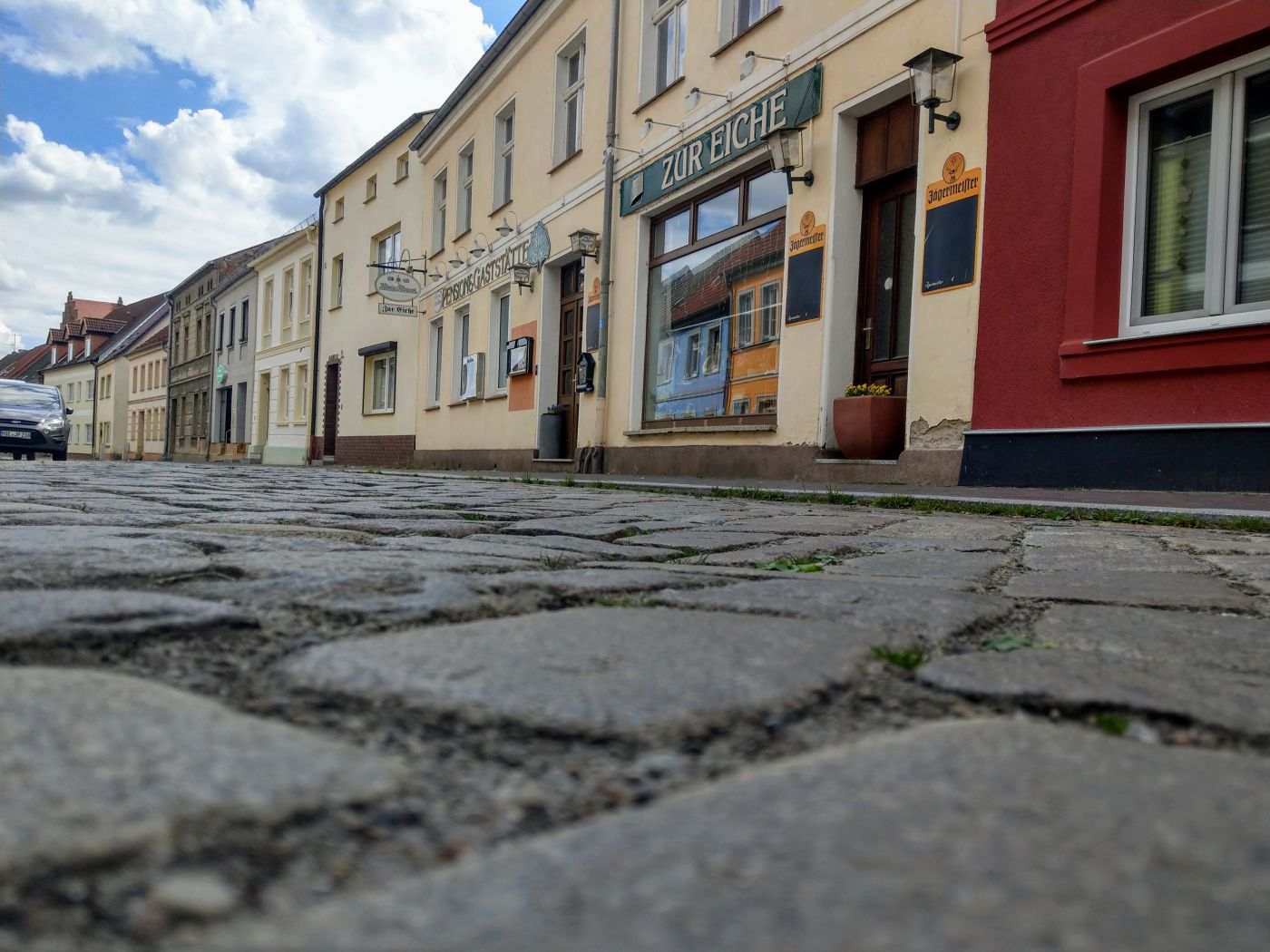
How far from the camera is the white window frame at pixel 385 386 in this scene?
21250mm

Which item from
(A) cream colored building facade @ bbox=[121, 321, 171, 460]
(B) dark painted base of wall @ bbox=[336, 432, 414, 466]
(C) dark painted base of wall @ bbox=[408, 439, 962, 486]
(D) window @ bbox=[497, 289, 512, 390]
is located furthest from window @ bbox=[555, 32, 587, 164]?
(A) cream colored building facade @ bbox=[121, 321, 171, 460]

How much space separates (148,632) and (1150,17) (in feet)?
22.5

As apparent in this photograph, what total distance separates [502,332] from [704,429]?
7000mm

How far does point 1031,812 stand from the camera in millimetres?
748

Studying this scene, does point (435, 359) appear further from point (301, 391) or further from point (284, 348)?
point (284, 348)

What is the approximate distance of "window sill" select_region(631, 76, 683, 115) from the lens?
37.7 feet

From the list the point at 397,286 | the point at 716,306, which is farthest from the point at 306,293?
the point at 716,306

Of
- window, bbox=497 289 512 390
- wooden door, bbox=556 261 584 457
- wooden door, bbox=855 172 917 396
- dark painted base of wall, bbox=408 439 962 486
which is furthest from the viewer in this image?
window, bbox=497 289 512 390

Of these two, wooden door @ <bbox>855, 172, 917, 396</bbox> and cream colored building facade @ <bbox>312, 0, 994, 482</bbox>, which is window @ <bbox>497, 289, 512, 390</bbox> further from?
wooden door @ <bbox>855, 172, 917, 396</bbox>

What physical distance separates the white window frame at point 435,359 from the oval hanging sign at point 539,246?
474 centimetres

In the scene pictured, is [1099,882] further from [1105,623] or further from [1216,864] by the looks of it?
[1105,623]

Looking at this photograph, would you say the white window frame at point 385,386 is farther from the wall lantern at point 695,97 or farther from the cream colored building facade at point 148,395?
the cream colored building facade at point 148,395

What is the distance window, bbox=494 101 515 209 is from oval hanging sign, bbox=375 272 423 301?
3.15 m

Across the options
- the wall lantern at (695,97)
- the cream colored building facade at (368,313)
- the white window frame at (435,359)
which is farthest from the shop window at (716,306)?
the cream colored building facade at (368,313)
